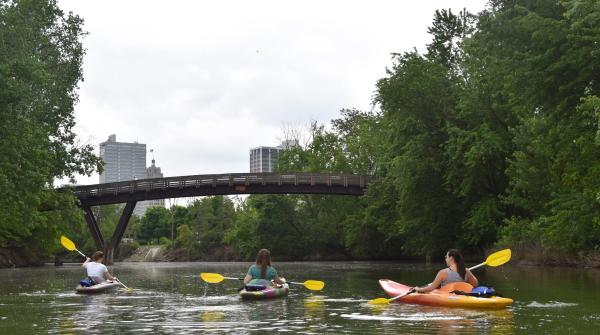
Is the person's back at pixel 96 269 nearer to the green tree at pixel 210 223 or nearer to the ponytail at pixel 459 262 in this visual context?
the ponytail at pixel 459 262

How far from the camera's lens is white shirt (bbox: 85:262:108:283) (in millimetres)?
19922

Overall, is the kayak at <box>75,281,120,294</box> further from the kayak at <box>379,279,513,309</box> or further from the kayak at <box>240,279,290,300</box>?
the kayak at <box>379,279,513,309</box>

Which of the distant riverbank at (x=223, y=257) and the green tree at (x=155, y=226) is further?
the green tree at (x=155, y=226)

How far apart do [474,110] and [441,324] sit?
26.9m

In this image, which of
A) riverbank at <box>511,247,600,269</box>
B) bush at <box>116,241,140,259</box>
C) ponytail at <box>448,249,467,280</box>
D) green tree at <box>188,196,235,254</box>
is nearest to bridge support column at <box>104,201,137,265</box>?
green tree at <box>188,196,235,254</box>

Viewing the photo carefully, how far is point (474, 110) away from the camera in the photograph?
3688 cm

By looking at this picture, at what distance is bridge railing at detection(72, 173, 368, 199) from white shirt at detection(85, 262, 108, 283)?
32651 millimetres

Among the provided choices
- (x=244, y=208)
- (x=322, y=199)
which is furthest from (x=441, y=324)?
(x=244, y=208)

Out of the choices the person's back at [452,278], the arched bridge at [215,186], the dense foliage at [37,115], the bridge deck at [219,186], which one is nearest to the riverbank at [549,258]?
the person's back at [452,278]

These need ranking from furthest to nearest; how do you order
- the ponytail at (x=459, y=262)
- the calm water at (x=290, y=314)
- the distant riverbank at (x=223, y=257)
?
the distant riverbank at (x=223, y=257)
the ponytail at (x=459, y=262)
the calm water at (x=290, y=314)

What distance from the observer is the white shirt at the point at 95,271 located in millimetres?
19922

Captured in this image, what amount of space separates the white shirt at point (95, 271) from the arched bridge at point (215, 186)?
32697 millimetres

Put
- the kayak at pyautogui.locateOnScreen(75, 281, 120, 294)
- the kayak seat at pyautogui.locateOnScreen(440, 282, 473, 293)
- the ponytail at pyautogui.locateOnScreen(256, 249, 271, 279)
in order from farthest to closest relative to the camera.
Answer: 1. the kayak at pyautogui.locateOnScreen(75, 281, 120, 294)
2. the ponytail at pyautogui.locateOnScreen(256, 249, 271, 279)
3. the kayak seat at pyautogui.locateOnScreen(440, 282, 473, 293)

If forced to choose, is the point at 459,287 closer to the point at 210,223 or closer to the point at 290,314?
the point at 290,314
